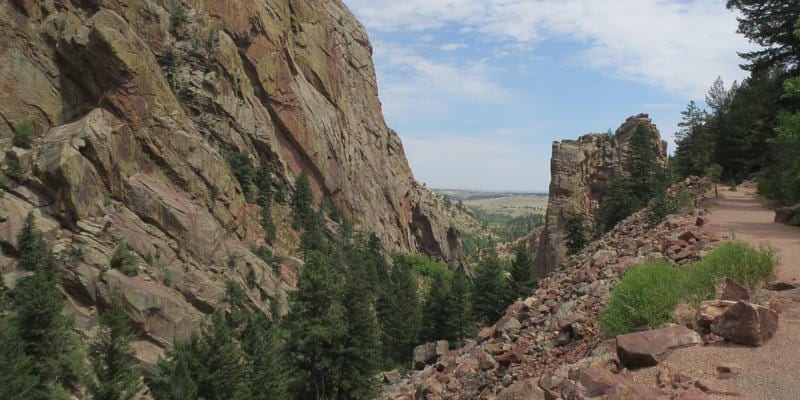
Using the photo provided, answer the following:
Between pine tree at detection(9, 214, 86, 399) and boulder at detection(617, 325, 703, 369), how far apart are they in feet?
87.3

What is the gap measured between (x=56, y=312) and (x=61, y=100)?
76.5 ft

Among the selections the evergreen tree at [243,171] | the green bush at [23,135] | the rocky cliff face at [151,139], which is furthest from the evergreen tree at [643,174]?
the green bush at [23,135]

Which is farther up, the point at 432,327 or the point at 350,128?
the point at 350,128

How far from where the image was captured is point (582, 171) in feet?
249

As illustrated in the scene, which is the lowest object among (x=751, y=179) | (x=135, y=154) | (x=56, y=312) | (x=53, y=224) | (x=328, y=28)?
(x=56, y=312)

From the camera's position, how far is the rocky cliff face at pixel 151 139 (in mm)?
34188

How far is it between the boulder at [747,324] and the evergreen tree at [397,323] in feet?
137

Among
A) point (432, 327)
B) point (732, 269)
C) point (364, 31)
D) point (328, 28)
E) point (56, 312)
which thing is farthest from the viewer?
point (364, 31)

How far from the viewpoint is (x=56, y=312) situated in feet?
85.9

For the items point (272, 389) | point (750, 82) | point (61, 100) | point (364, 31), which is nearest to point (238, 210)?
point (61, 100)

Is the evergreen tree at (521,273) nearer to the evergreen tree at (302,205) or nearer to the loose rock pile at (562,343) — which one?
the evergreen tree at (302,205)

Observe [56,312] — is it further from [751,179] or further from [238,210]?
[751,179]

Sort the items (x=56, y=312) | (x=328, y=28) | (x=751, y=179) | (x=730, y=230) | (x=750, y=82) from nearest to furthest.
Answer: (x=730, y=230)
(x=56, y=312)
(x=751, y=179)
(x=750, y=82)
(x=328, y=28)

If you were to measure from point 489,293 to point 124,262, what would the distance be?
101 feet
